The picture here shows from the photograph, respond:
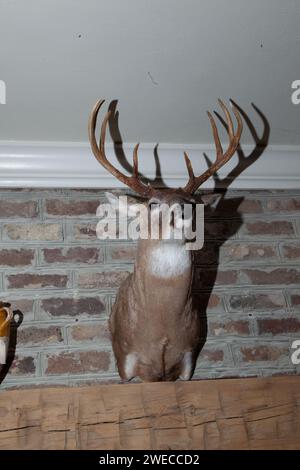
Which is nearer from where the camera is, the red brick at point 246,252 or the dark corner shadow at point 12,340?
the dark corner shadow at point 12,340

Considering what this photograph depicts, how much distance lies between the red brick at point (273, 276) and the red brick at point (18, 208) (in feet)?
3.14

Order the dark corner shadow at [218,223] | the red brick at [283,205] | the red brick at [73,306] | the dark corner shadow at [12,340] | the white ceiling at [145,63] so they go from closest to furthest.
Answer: the white ceiling at [145,63] → the dark corner shadow at [12,340] → the red brick at [73,306] → the dark corner shadow at [218,223] → the red brick at [283,205]

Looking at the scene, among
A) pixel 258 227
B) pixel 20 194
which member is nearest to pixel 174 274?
pixel 258 227

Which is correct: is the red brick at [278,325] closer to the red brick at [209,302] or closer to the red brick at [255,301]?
the red brick at [255,301]

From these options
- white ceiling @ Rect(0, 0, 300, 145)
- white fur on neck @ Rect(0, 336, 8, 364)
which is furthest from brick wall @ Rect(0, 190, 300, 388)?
white ceiling @ Rect(0, 0, 300, 145)

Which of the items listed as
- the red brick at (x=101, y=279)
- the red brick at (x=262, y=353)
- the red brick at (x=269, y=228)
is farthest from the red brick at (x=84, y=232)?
the red brick at (x=262, y=353)

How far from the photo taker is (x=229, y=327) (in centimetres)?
177

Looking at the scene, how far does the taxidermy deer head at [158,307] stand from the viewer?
1430 mm

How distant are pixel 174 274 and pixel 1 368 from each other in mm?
704

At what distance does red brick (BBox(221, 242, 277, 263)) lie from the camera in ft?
6.19

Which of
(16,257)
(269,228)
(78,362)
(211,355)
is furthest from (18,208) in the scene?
(269,228)

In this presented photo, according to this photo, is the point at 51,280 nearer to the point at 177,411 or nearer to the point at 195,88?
the point at 177,411

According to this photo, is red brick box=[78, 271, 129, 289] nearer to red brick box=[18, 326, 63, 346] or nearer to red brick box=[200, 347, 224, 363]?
red brick box=[18, 326, 63, 346]

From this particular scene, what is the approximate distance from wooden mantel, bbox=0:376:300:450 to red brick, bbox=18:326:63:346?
44cm
